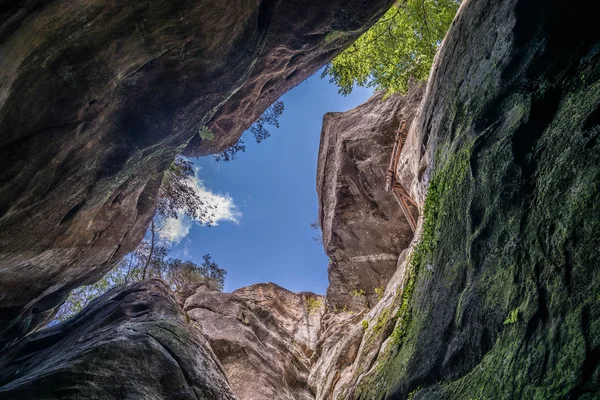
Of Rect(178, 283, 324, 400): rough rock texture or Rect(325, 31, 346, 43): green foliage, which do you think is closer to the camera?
Rect(325, 31, 346, 43): green foliage

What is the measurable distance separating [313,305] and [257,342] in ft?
33.4

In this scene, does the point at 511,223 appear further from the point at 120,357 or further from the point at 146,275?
the point at 146,275

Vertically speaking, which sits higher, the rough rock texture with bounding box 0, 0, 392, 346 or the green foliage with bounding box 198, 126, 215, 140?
the green foliage with bounding box 198, 126, 215, 140

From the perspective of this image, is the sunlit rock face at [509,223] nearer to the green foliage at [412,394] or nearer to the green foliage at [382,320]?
the green foliage at [412,394]

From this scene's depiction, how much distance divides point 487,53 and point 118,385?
37.9ft

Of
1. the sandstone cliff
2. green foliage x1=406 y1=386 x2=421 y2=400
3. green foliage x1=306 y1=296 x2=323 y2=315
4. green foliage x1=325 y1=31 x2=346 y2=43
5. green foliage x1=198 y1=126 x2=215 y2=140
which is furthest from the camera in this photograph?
green foliage x1=306 y1=296 x2=323 y2=315

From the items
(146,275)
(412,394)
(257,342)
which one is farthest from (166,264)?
(412,394)

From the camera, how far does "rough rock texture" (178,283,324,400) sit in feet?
48.2

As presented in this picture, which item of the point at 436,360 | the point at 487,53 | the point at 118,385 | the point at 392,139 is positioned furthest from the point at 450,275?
the point at 392,139

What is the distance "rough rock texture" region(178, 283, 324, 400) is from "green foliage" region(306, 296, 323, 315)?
38 cm

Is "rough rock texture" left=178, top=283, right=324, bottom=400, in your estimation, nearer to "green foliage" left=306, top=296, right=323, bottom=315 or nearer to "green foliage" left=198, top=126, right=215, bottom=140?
"green foliage" left=306, top=296, right=323, bottom=315

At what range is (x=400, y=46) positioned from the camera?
15602mm

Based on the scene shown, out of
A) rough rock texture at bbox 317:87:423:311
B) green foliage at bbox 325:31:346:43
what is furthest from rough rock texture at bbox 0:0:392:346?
rough rock texture at bbox 317:87:423:311

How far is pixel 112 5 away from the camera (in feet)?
22.1
